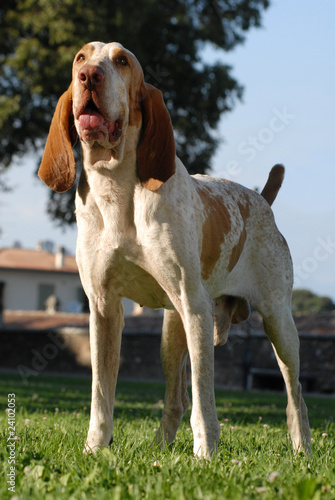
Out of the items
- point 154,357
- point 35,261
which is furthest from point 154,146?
point 35,261

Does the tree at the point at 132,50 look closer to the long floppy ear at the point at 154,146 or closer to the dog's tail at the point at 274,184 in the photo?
the dog's tail at the point at 274,184

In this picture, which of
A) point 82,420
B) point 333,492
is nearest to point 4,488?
point 333,492

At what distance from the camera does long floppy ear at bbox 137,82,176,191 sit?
136 inches

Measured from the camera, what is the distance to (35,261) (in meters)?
44.8

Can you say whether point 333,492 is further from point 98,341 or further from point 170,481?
point 98,341

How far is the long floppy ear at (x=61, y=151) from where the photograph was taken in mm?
3580

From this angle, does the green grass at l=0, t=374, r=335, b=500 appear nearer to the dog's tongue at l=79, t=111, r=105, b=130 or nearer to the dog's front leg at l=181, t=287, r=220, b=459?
the dog's front leg at l=181, t=287, r=220, b=459

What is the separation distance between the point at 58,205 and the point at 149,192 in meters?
14.3

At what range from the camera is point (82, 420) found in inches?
226

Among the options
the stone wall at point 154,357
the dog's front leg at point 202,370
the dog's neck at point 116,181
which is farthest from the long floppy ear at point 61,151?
the stone wall at point 154,357

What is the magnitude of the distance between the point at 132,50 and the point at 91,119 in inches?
509

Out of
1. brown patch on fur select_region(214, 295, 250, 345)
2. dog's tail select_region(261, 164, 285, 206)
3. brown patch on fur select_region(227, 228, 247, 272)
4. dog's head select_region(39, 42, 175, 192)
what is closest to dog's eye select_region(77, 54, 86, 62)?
dog's head select_region(39, 42, 175, 192)

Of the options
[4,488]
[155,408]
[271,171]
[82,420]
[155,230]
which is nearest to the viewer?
[4,488]

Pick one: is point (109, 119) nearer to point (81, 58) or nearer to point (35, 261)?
point (81, 58)
